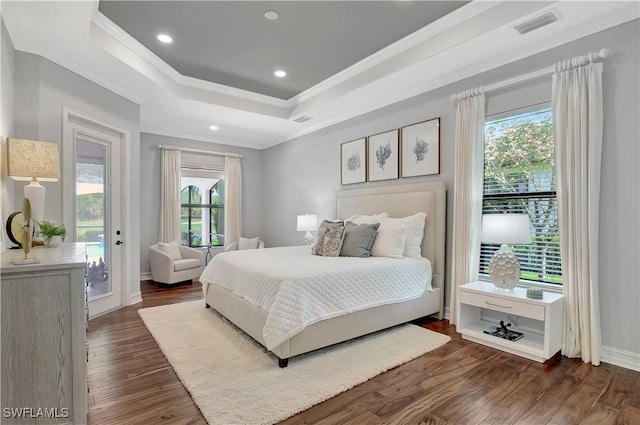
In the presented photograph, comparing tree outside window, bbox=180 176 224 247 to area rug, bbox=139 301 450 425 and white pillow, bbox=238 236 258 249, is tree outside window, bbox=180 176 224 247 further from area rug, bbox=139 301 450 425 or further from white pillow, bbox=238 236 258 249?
area rug, bbox=139 301 450 425

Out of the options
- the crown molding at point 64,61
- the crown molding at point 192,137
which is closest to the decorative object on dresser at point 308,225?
the crown molding at point 192,137

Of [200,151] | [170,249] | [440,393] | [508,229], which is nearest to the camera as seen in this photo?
[440,393]

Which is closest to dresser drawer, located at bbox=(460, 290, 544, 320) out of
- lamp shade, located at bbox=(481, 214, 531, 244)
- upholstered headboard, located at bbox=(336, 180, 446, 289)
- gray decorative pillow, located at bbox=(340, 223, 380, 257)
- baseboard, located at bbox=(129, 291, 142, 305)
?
lamp shade, located at bbox=(481, 214, 531, 244)

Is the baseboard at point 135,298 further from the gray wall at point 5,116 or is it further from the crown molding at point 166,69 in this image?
the crown molding at point 166,69

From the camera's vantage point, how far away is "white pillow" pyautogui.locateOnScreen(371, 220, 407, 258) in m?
3.55

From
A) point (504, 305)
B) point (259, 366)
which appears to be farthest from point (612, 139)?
point (259, 366)

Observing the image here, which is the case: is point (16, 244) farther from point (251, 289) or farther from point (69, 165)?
point (251, 289)

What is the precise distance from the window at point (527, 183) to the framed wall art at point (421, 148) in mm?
548

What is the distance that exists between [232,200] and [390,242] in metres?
4.18

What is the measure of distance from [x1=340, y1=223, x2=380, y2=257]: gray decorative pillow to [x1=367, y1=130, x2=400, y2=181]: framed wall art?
1015 mm

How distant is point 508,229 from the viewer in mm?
2732

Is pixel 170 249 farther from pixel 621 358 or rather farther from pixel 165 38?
pixel 621 358

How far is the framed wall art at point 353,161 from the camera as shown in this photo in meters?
4.72

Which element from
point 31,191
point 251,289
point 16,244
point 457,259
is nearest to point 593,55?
point 457,259
